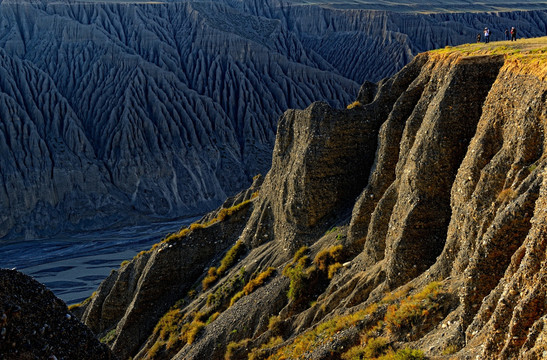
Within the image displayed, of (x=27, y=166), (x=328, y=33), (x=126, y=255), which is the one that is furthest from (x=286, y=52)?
(x=126, y=255)

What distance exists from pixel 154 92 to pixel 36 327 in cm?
9147

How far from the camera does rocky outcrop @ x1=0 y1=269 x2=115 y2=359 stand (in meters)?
13.1

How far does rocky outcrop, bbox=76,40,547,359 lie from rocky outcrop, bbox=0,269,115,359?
6175mm

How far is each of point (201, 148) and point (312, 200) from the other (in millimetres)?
74076

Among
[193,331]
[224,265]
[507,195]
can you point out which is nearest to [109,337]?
[224,265]

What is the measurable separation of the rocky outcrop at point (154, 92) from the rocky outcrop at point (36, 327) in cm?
6979

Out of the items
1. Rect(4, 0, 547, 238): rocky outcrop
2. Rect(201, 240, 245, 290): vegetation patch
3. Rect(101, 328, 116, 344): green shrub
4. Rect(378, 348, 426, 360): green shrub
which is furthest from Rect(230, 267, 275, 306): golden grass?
Rect(4, 0, 547, 238): rocky outcrop

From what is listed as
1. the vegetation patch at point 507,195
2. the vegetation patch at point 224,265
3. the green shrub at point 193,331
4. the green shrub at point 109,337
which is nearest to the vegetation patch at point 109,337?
the green shrub at point 109,337

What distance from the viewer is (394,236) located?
63.3ft

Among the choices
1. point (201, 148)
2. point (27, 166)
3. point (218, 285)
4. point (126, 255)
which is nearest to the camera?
point (218, 285)

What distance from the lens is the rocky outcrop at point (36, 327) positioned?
42.9 ft

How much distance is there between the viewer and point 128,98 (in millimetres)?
98625

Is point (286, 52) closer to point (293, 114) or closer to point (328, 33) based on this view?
point (328, 33)

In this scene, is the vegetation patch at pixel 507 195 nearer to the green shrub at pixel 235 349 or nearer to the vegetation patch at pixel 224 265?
the green shrub at pixel 235 349
